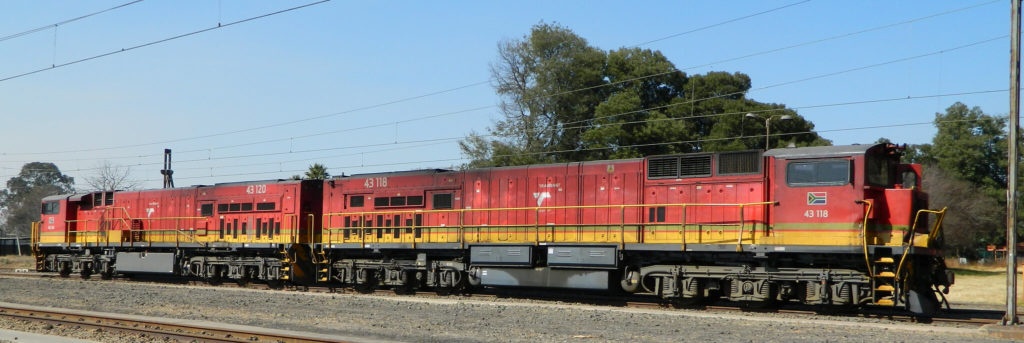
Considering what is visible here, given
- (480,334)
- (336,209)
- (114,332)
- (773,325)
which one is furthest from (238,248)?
(773,325)

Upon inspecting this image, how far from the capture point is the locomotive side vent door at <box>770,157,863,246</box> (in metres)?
15.4

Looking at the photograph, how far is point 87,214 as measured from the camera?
31422mm

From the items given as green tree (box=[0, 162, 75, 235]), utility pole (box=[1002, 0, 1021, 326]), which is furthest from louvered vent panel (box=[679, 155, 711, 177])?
green tree (box=[0, 162, 75, 235])

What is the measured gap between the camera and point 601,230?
18.9 metres

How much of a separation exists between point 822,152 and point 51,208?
1133 inches

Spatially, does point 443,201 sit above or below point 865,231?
above

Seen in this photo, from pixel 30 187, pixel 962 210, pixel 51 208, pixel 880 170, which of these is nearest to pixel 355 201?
pixel 880 170

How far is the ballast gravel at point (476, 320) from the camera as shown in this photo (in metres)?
12.7

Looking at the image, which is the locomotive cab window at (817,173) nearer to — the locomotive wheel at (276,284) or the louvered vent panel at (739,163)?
the louvered vent panel at (739,163)

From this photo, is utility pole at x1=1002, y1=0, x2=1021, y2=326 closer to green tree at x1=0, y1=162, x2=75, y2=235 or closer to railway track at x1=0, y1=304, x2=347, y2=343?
railway track at x1=0, y1=304, x2=347, y2=343

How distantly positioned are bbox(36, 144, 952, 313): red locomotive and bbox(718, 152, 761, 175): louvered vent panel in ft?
0.07

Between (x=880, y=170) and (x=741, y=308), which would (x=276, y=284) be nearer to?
(x=741, y=308)

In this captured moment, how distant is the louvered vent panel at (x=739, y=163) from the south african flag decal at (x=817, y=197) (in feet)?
4.08

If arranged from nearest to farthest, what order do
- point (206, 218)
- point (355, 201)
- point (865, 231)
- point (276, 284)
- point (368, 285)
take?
1. point (865, 231)
2. point (368, 285)
3. point (355, 201)
4. point (276, 284)
5. point (206, 218)
